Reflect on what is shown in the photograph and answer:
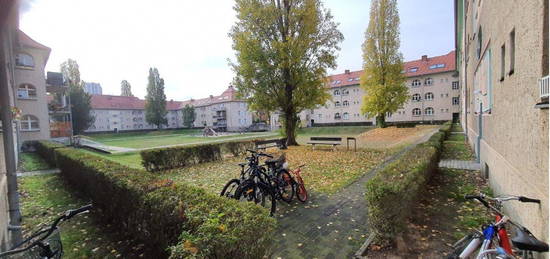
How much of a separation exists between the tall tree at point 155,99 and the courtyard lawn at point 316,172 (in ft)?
164

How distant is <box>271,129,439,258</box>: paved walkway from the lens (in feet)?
11.4

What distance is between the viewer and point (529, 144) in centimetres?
307

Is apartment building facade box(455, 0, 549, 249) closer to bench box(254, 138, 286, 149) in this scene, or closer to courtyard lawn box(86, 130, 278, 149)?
bench box(254, 138, 286, 149)

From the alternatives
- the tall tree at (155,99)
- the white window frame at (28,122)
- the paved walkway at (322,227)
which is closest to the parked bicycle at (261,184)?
the paved walkway at (322,227)

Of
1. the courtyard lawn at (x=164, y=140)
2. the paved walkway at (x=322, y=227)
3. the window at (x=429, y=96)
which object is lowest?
the courtyard lawn at (x=164, y=140)

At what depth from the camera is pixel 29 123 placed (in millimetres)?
19484

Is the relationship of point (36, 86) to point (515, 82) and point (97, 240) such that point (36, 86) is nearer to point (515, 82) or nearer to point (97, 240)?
point (97, 240)

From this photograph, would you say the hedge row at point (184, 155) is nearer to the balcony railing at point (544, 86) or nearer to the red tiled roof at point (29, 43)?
the balcony railing at point (544, 86)

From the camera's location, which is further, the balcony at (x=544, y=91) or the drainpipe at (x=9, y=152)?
the drainpipe at (x=9, y=152)

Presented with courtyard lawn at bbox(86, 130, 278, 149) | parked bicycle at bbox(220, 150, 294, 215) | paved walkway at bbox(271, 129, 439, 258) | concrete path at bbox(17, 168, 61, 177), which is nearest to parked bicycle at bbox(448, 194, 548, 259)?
paved walkway at bbox(271, 129, 439, 258)

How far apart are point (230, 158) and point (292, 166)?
434 centimetres

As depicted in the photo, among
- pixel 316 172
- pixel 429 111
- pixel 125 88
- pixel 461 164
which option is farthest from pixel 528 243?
pixel 125 88

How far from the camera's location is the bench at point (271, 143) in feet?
46.1

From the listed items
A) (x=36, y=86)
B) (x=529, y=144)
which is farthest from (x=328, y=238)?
(x=36, y=86)
